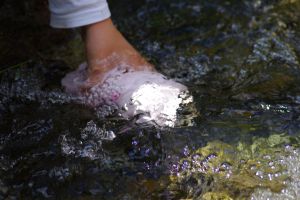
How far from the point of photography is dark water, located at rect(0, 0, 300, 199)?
3.50 ft

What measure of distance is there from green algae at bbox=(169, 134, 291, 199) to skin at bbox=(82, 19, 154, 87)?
1.30 feet

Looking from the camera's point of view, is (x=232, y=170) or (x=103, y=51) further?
(x=103, y=51)

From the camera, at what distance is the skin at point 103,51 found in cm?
141

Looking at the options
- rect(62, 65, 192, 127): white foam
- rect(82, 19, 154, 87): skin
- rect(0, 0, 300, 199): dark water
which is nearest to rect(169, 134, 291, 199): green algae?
rect(0, 0, 300, 199): dark water

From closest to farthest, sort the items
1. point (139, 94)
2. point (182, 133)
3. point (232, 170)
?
point (232, 170) → point (182, 133) → point (139, 94)

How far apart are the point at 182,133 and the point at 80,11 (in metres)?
0.43

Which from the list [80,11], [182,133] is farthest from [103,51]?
[182,133]

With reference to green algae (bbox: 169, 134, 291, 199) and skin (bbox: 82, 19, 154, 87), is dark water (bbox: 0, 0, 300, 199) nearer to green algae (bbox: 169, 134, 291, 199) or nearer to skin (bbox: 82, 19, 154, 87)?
green algae (bbox: 169, 134, 291, 199)

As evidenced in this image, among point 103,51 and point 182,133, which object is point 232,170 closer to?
point 182,133

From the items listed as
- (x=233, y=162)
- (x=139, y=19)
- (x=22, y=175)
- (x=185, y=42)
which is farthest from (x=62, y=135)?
(x=139, y=19)

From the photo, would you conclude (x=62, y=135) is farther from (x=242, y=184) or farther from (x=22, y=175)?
(x=242, y=184)

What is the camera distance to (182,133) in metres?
1.20

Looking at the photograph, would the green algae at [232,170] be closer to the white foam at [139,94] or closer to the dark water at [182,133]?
the dark water at [182,133]

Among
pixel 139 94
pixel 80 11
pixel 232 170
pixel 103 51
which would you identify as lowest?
pixel 232 170
